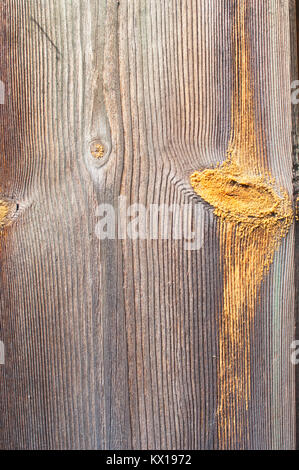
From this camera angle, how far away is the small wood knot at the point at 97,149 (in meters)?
0.61

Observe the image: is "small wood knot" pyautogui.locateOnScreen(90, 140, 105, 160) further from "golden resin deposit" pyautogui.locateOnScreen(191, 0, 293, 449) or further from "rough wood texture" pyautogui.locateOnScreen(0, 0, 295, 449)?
"golden resin deposit" pyautogui.locateOnScreen(191, 0, 293, 449)

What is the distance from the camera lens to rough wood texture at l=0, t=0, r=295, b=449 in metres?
0.61

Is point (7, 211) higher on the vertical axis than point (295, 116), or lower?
lower

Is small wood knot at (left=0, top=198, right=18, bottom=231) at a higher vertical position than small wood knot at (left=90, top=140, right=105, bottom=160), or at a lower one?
lower

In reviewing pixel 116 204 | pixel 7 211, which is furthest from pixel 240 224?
pixel 7 211

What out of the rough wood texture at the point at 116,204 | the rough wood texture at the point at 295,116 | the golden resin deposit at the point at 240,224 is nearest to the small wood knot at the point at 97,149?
the rough wood texture at the point at 116,204

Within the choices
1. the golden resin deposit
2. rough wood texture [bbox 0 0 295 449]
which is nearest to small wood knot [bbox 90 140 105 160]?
rough wood texture [bbox 0 0 295 449]

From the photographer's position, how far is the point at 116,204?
0.61 meters

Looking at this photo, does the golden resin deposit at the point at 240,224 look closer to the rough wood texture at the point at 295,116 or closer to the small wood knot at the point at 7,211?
the rough wood texture at the point at 295,116

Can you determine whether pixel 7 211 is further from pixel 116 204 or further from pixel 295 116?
pixel 295 116

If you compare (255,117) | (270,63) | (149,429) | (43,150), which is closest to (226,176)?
(255,117)

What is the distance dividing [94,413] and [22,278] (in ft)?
1.03

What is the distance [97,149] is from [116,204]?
0.12 m

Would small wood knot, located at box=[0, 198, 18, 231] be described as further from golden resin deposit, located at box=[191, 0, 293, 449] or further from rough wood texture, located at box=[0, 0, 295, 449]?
golden resin deposit, located at box=[191, 0, 293, 449]
